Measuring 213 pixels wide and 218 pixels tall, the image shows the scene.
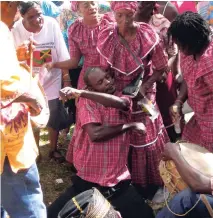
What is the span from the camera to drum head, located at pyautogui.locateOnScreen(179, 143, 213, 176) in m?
2.40

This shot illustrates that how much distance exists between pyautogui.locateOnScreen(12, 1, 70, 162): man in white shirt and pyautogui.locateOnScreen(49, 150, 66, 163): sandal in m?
0.25

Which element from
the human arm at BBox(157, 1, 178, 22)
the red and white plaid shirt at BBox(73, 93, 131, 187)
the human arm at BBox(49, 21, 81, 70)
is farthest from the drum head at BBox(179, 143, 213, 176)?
the human arm at BBox(157, 1, 178, 22)

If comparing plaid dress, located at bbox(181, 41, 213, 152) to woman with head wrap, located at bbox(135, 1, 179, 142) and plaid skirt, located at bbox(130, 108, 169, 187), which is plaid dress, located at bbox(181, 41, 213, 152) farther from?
woman with head wrap, located at bbox(135, 1, 179, 142)

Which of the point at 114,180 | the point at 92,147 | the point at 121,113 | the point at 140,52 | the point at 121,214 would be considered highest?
the point at 140,52

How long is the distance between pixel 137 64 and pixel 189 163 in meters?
0.96

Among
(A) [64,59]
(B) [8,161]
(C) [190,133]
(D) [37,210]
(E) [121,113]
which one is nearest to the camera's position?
(B) [8,161]

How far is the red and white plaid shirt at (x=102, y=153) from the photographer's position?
2.92 metres

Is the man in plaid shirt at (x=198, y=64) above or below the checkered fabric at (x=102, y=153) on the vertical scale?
above

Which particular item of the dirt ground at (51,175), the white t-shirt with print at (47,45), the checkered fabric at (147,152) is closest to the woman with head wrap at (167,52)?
the checkered fabric at (147,152)

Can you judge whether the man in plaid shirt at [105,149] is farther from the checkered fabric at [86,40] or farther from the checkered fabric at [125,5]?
the checkered fabric at [86,40]

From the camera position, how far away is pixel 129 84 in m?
3.13

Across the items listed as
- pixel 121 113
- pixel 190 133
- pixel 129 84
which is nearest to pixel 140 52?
pixel 129 84

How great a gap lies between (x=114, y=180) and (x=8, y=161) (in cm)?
83

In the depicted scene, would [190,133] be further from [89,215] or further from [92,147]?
[89,215]
